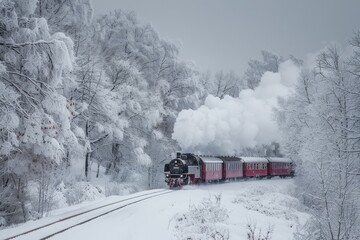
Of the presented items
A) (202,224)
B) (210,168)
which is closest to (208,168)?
(210,168)

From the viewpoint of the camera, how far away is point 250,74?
189 ft

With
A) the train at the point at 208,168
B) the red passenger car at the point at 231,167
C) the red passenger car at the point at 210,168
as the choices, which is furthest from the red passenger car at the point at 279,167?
the red passenger car at the point at 210,168

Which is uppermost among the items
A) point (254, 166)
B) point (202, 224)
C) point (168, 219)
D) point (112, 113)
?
point (112, 113)

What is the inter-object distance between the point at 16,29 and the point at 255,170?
89.3 ft

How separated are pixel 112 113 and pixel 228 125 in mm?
8881

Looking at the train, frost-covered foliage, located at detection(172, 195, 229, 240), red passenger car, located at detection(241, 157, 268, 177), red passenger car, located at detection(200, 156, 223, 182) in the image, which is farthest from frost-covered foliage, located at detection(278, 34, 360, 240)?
red passenger car, located at detection(241, 157, 268, 177)

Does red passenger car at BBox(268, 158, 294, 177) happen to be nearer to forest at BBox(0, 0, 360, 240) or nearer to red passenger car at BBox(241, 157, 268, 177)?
red passenger car at BBox(241, 157, 268, 177)

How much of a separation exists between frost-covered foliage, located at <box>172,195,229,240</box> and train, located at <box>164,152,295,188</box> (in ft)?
36.4

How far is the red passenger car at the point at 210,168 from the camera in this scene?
1038 inches

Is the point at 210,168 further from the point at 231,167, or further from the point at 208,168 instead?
the point at 231,167

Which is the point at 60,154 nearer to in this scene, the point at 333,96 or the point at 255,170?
the point at 333,96

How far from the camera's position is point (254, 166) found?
35.5 meters

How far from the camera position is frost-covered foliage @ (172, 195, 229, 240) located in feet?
32.8

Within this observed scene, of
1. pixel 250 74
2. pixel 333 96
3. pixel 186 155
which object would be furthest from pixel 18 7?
pixel 250 74
